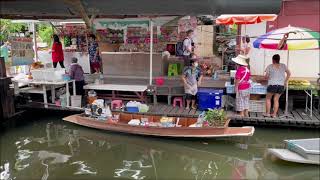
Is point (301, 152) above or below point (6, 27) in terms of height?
below

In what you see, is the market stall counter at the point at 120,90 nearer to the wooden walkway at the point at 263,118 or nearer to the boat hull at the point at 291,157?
the wooden walkway at the point at 263,118

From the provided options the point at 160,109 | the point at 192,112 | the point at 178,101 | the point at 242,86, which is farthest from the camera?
the point at 178,101

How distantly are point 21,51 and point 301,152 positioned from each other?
882 centimetres

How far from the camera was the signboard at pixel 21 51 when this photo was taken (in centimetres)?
1132

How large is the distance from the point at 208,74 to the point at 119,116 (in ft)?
11.4

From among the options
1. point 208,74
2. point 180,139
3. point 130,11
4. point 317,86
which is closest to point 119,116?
point 180,139

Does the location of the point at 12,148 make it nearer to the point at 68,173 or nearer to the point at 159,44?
the point at 68,173

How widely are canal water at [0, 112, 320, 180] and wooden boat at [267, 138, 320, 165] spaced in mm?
244

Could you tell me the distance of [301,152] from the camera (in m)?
7.39

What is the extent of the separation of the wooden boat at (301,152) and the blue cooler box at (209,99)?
2626 millimetres

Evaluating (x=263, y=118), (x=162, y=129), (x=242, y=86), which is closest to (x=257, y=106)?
(x=263, y=118)

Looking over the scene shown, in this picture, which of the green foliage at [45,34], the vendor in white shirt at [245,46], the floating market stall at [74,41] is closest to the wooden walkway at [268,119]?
the vendor in white shirt at [245,46]

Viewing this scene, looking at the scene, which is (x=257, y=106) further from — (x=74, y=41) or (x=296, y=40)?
(x=74, y=41)

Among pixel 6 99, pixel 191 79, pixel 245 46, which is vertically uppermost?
pixel 245 46
